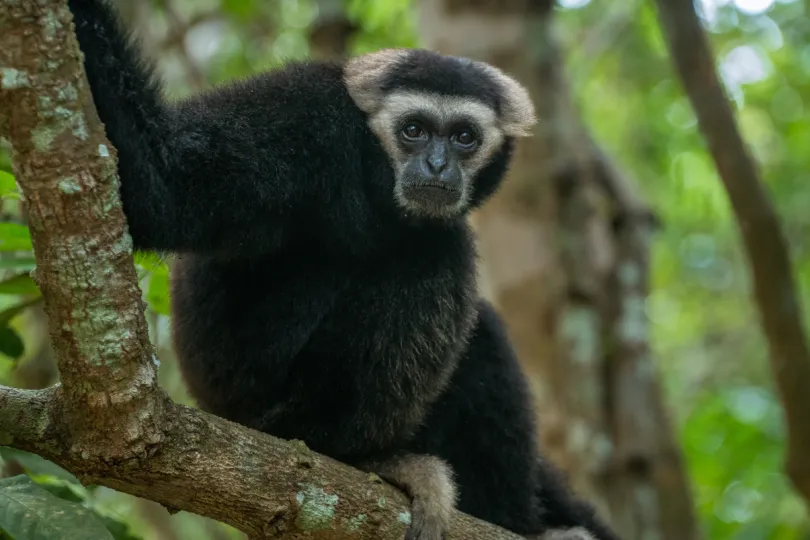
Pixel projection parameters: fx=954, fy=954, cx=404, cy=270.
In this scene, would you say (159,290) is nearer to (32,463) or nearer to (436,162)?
(32,463)

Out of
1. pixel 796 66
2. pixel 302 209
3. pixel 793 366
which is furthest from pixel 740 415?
pixel 302 209

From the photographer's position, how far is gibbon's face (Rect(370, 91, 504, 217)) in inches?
185

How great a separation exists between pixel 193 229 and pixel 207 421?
759 mm

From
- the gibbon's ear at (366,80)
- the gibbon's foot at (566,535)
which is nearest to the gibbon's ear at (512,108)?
the gibbon's ear at (366,80)

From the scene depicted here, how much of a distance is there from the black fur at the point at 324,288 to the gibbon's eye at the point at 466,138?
244mm

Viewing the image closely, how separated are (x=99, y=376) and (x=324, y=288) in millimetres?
1425

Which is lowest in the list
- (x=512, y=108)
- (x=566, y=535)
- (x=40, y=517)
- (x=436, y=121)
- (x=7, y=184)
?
(x=566, y=535)

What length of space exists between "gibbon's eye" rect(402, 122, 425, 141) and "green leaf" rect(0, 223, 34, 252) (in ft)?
6.19

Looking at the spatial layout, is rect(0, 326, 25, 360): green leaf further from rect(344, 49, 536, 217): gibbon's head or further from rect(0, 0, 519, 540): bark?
rect(344, 49, 536, 217): gibbon's head

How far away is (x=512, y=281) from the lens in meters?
8.23

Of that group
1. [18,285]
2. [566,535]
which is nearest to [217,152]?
[18,285]

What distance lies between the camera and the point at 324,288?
14.5ft

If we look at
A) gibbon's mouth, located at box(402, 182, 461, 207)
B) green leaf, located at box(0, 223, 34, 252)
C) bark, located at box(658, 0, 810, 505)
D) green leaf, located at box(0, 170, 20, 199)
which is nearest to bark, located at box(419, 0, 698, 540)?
bark, located at box(658, 0, 810, 505)

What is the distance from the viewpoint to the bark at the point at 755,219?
668cm
